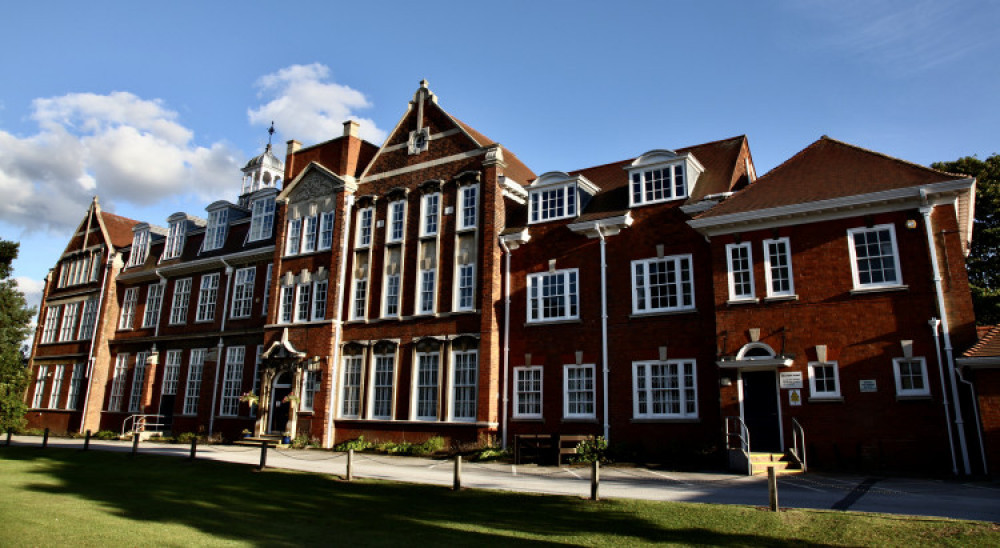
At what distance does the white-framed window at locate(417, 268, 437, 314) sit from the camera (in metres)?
26.5

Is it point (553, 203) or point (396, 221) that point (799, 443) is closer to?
point (553, 203)

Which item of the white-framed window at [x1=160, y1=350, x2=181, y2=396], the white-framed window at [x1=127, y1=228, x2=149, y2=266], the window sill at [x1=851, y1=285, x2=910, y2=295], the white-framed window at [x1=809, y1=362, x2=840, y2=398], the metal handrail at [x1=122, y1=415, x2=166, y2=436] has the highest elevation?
the white-framed window at [x1=127, y1=228, x2=149, y2=266]

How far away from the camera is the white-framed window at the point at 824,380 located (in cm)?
1777

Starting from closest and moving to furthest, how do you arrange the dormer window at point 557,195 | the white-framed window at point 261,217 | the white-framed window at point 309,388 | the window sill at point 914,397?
1. the window sill at point 914,397
2. the dormer window at point 557,195
3. the white-framed window at point 309,388
4. the white-framed window at point 261,217

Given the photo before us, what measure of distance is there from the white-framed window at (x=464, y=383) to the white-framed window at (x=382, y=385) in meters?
2.99

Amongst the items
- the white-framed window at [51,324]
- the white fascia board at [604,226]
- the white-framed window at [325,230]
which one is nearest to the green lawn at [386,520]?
the white fascia board at [604,226]

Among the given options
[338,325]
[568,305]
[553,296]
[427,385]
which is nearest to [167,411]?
[338,325]

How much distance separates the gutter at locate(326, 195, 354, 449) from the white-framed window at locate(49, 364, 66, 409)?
2159 cm

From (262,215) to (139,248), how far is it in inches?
419

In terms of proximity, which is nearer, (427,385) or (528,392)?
(528,392)

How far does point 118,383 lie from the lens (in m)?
35.9

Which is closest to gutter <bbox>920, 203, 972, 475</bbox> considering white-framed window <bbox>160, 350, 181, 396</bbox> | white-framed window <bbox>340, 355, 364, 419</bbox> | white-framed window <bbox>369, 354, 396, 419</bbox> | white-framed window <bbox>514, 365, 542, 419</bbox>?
white-framed window <bbox>514, 365, 542, 419</bbox>

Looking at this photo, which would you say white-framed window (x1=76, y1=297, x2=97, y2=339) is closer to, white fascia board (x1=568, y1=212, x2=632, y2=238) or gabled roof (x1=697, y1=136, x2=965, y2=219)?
white fascia board (x1=568, y1=212, x2=632, y2=238)

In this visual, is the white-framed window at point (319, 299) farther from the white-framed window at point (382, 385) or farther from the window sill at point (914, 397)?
the window sill at point (914, 397)
